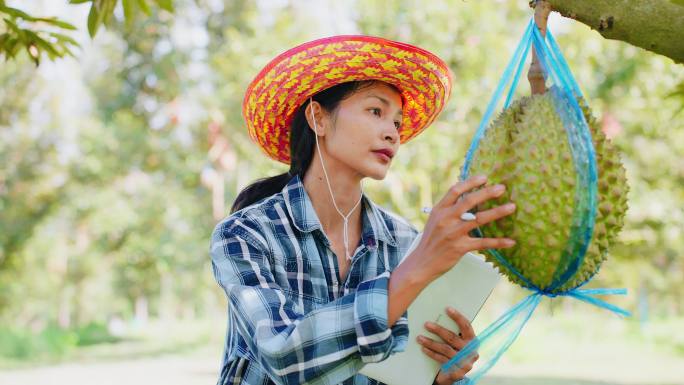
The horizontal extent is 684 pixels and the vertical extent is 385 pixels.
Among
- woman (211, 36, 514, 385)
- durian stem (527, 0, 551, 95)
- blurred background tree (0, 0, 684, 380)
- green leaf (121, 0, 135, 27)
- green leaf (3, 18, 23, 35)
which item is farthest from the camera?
blurred background tree (0, 0, 684, 380)

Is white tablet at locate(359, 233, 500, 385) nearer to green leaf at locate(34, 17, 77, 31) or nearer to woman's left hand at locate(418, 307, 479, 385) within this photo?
woman's left hand at locate(418, 307, 479, 385)

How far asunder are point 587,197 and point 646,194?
11083 millimetres

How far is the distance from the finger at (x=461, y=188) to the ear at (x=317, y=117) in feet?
3.49

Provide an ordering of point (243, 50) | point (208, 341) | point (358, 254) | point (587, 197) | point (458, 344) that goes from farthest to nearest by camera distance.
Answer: point (208, 341), point (243, 50), point (358, 254), point (458, 344), point (587, 197)

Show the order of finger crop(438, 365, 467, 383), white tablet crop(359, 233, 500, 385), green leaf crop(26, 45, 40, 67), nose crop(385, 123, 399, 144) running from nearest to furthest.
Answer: white tablet crop(359, 233, 500, 385) → finger crop(438, 365, 467, 383) → nose crop(385, 123, 399, 144) → green leaf crop(26, 45, 40, 67)

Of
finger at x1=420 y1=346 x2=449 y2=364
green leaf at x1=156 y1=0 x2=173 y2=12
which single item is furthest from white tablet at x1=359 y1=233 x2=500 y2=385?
green leaf at x1=156 y1=0 x2=173 y2=12

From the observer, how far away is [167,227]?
2080 cm

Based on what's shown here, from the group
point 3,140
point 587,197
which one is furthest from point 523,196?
point 3,140

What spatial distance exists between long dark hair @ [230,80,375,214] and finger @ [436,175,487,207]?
1.01m

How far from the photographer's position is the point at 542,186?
4.78 ft

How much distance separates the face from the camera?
2262mm

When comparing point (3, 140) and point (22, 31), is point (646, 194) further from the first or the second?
point (3, 140)

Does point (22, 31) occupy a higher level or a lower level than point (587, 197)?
higher

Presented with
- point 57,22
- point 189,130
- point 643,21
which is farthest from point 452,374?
point 189,130
